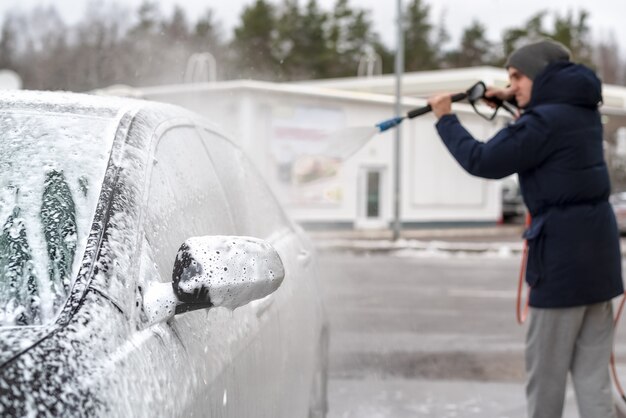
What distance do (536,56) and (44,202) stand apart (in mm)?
2190

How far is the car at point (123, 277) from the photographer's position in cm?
146

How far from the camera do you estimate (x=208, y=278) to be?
1736mm

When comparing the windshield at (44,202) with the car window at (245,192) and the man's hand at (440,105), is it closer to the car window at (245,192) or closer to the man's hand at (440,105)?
the car window at (245,192)

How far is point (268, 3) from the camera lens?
51.6 metres

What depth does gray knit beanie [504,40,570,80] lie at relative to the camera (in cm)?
339

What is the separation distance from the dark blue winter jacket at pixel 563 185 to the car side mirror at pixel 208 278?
1.65 metres

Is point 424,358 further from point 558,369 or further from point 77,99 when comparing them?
point 77,99

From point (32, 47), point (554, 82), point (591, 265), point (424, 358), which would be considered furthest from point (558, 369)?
point (32, 47)

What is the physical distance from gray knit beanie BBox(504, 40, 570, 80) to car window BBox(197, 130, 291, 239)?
115 cm

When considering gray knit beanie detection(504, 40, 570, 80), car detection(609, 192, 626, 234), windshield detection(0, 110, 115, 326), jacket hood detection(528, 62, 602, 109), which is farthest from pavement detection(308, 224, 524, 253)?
windshield detection(0, 110, 115, 326)

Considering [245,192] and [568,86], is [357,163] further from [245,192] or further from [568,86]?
[245,192]

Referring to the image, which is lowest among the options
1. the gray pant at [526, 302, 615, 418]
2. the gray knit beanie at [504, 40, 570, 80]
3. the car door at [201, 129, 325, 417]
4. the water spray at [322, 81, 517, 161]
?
the gray pant at [526, 302, 615, 418]

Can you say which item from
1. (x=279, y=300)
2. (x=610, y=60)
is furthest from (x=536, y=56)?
(x=610, y=60)

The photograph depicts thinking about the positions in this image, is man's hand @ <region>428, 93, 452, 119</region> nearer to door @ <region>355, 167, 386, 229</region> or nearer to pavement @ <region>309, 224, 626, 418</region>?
pavement @ <region>309, 224, 626, 418</region>
